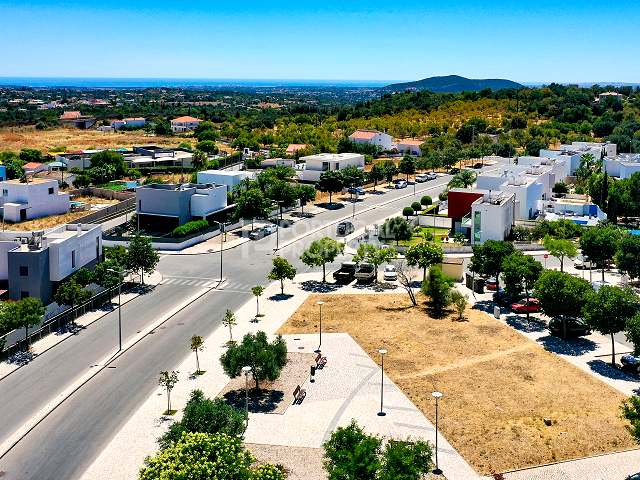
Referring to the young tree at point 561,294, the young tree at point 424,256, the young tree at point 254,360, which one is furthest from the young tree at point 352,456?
the young tree at point 424,256

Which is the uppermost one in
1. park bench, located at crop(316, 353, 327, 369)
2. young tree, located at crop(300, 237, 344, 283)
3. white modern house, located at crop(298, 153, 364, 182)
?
white modern house, located at crop(298, 153, 364, 182)

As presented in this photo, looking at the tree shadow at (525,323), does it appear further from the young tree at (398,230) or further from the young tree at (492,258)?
the young tree at (398,230)

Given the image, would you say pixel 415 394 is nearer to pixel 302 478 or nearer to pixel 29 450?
pixel 302 478

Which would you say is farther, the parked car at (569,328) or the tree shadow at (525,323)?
the tree shadow at (525,323)

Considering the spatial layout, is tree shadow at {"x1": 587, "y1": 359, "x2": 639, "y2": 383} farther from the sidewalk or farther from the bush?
the bush

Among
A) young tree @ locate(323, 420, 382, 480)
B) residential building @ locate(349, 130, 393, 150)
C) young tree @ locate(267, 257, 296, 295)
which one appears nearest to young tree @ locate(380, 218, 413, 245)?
young tree @ locate(267, 257, 296, 295)

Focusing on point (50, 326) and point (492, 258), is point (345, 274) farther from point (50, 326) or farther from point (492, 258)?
point (50, 326)

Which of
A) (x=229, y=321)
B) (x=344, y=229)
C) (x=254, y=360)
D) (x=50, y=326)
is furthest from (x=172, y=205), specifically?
(x=254, y=360)

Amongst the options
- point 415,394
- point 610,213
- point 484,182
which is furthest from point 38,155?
point 415,394
